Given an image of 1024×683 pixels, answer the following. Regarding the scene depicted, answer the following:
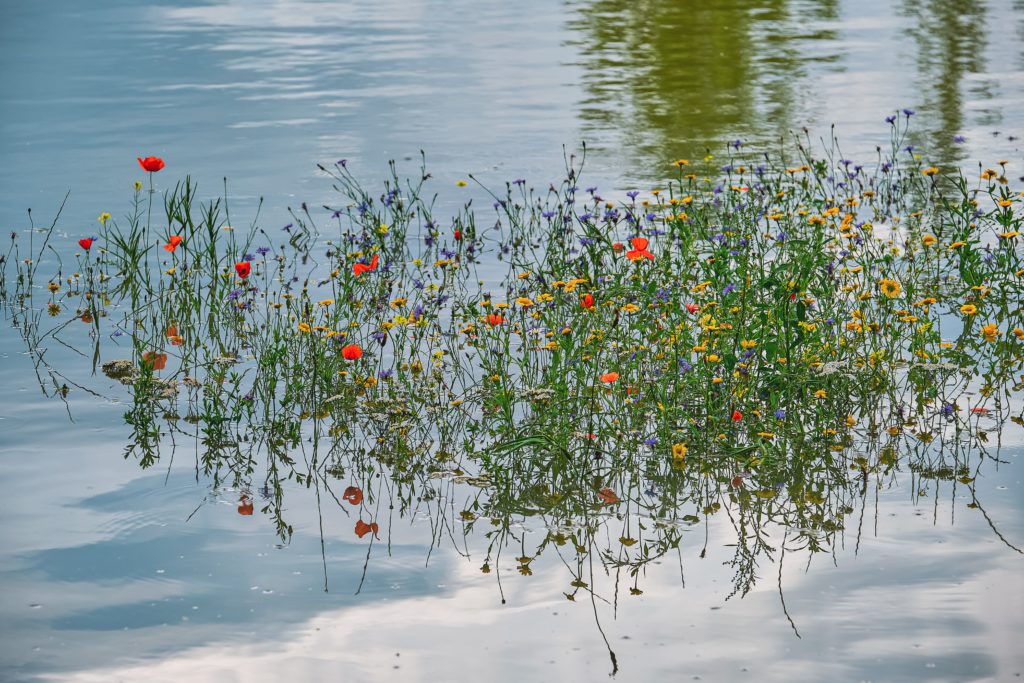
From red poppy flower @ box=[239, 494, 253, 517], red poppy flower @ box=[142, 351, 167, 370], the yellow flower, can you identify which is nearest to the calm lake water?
red poppy flower @ box=[239, 494, 253, 517]

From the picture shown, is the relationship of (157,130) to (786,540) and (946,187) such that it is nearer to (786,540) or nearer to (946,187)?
(946,187)

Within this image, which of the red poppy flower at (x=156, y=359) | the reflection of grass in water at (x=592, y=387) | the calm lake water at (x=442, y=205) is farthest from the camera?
the red poppy flower at (x=156, y=359)

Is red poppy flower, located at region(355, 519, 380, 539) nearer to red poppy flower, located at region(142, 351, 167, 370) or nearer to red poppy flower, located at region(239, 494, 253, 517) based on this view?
red poppy flower, located at region(239, 494, 253, 517)

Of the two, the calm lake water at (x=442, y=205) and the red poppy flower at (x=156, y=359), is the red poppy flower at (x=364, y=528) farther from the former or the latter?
the red poppy flower at (x=156, y=359)

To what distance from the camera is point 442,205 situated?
964 centimetres

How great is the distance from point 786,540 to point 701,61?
43.4 ft

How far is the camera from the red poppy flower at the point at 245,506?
5.06 metres

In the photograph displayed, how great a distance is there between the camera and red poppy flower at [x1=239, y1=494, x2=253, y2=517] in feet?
16.6

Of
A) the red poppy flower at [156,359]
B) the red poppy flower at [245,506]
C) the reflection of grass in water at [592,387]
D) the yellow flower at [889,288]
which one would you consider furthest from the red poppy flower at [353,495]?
the yellow flower at [889,288]

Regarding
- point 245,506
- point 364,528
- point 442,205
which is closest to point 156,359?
point 245,506

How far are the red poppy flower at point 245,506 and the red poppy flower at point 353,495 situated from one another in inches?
13.3

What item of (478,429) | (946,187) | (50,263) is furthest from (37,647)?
(946,187)

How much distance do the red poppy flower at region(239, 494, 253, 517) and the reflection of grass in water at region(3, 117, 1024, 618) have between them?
0.22 ft

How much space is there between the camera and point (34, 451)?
571 cm
